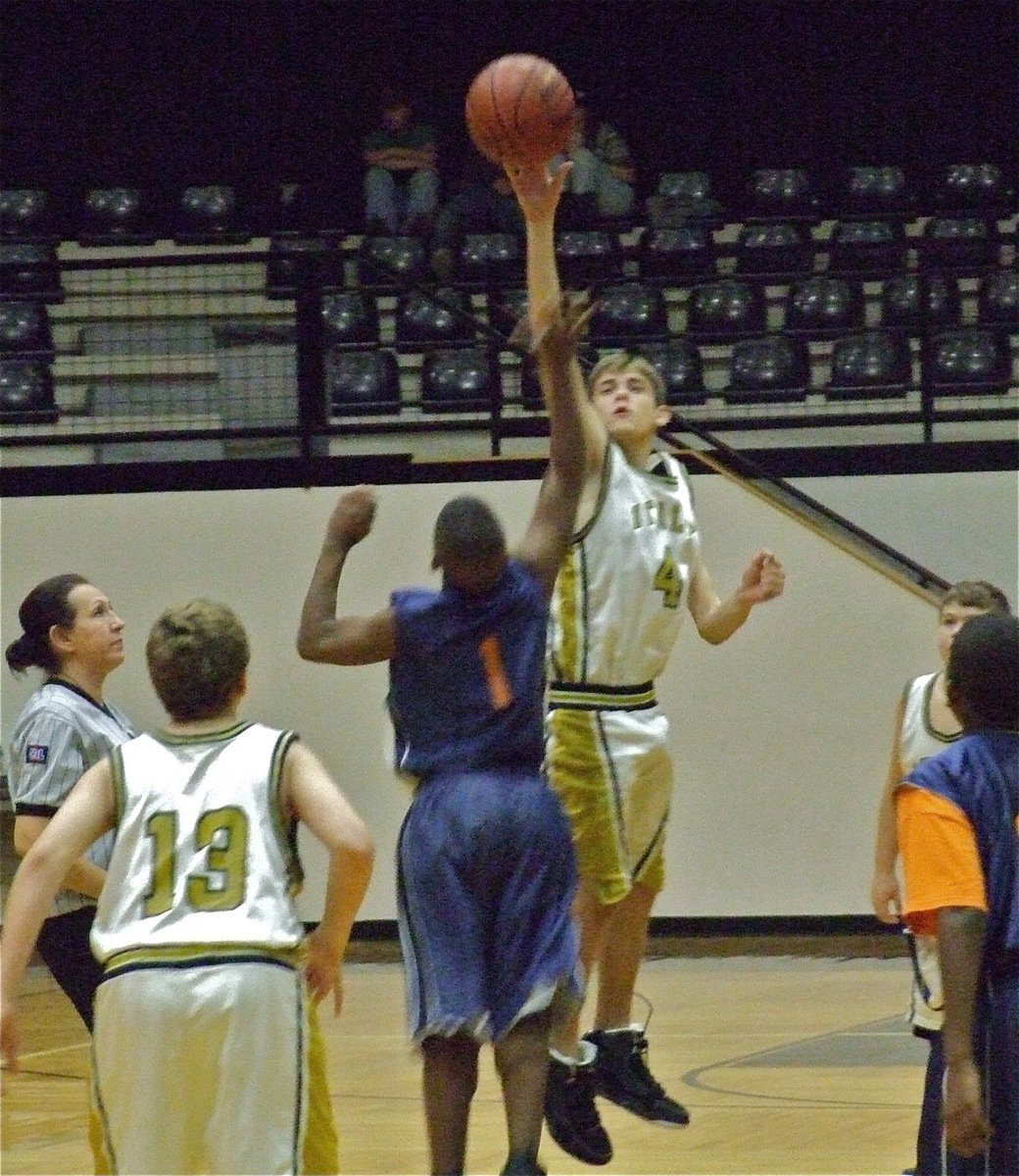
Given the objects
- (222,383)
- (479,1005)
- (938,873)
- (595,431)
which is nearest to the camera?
(938,873)

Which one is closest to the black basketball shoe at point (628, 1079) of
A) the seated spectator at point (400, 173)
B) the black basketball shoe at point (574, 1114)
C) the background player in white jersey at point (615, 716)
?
the background player in white jersey at point (615, 716)

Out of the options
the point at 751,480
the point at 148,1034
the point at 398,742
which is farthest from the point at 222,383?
the point at 148,1034

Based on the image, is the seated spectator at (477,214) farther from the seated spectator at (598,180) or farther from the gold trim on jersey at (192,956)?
the gold trim on jersey at (192,956)

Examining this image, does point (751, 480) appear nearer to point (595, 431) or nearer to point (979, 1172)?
point (595, 431)

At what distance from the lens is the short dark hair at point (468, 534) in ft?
12.7

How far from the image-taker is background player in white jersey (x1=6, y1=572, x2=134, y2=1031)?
4.61 meters

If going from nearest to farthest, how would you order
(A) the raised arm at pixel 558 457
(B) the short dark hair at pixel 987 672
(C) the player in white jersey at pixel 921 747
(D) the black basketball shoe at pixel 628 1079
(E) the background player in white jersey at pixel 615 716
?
(B) the short dark hair at pixel 987 672 < (A) the raised arm at pixel 558 457 < (C) the player in white jersey at pixel 921 747 < (E) the background player in white jersey at pixel 615 716 < (D) the black basketball shoe at pixel 628 1079

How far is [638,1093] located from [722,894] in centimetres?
486

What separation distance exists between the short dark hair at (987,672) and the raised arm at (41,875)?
1449 mm

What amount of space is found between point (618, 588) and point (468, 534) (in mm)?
1039

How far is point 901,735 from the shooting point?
4.87 metres

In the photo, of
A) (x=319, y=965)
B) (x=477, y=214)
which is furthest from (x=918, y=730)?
(x=477, y=214)

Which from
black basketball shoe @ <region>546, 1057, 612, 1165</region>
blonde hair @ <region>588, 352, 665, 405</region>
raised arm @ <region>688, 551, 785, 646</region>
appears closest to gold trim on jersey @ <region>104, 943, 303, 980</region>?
black basketball shoe @ <region>546, 1057, 612, 1165</region>

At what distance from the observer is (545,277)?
4.28 metres
